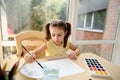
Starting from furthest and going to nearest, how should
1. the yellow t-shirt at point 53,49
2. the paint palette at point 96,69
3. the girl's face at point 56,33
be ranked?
the yellow t-shirt at point 53,49 < the girl's face at point 56,33 < the paint palette at point 96,69

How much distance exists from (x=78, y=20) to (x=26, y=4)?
2.70 ft

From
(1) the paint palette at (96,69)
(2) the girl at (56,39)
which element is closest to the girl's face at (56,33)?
(2) the girl at (56,39)

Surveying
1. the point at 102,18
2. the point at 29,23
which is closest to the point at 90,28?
the point at 102,18

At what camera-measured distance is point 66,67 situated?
0.96 metres

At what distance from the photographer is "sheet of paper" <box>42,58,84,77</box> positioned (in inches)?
34.8

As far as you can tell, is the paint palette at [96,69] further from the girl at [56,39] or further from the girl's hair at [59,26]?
the girl's hair at [59,26]

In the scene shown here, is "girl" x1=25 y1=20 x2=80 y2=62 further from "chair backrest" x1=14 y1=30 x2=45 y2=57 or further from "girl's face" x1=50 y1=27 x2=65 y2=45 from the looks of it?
"chair backrest" x1=14 y1=30 x2=45 y2=57

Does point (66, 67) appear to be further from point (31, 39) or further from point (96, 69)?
point (31, 39)

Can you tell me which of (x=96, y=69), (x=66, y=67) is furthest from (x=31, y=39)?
(x=96, y=69)

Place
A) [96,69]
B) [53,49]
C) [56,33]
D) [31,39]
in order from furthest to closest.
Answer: [31,39] → [53,49] → [56,33] → [96,69]

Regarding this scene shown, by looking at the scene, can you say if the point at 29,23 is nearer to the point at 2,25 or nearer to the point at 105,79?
the point at 2,25

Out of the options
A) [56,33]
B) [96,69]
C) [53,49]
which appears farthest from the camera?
[53,49]

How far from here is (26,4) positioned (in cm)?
199

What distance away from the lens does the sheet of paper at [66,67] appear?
883mm
